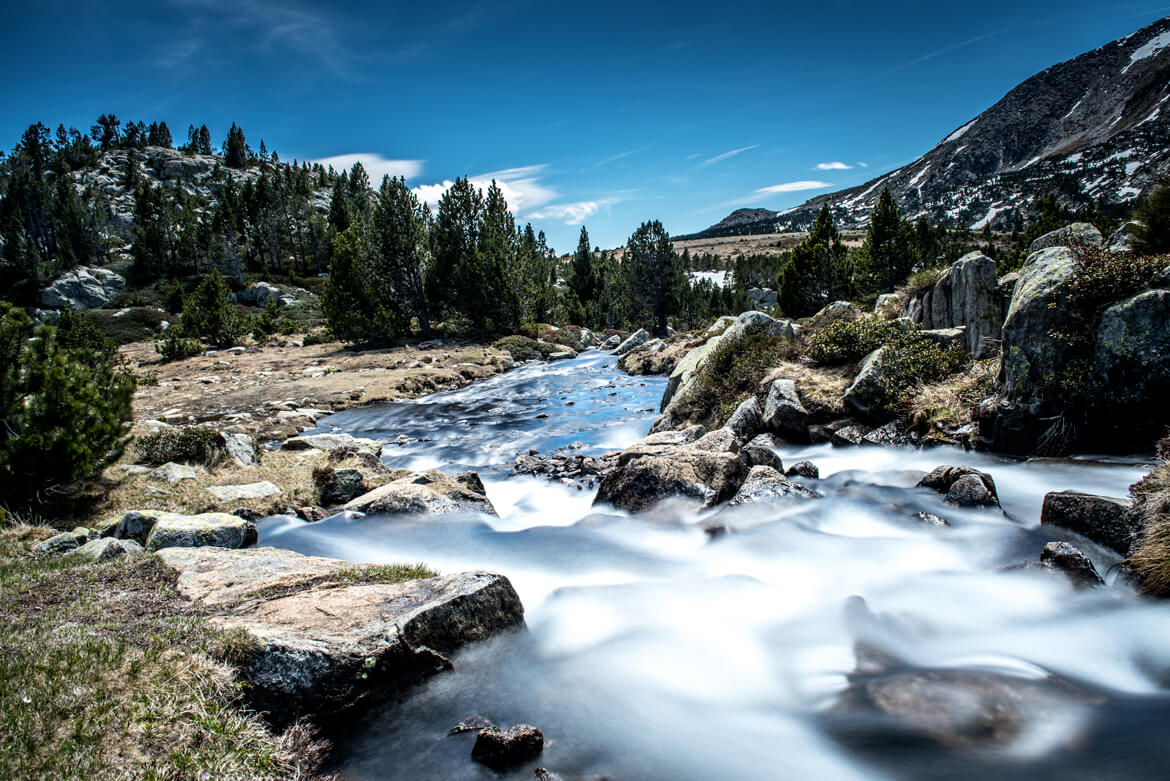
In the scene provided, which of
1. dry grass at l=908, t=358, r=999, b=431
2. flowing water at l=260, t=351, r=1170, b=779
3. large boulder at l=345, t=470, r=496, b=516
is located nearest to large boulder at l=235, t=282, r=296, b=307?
large boulder at l=345, t=470, r=496, b=516

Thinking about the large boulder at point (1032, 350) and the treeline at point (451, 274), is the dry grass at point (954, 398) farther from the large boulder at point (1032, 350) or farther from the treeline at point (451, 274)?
the treeline at point (451, 274)

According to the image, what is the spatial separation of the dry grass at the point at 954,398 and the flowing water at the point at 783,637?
99 centimetres

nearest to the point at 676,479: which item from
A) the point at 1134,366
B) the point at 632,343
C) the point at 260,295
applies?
the point at 1134,366

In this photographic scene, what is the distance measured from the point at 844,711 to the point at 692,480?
223 inches

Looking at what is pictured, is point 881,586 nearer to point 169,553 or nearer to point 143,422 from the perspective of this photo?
point 169,553

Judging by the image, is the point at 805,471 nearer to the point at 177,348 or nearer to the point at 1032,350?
the point at 1032,350

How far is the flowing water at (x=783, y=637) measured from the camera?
4.56 metres

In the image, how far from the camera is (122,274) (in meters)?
85.4

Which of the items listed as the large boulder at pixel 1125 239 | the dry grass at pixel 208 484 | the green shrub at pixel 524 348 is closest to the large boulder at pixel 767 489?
the large boulder at pixel 1125 239

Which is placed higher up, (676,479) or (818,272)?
(818,272)

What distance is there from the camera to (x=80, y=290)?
75.2 meters

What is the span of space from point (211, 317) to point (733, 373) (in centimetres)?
4507

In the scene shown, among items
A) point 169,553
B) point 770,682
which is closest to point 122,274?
point 169,553

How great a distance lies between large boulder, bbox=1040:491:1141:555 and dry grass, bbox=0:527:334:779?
9178 mm
